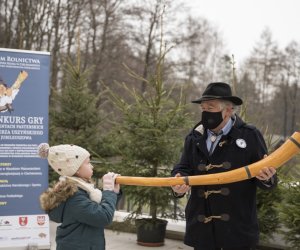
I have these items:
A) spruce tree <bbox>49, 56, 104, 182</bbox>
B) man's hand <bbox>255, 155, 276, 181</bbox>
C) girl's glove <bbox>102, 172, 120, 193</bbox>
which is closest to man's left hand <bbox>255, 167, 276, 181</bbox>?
man's hand <bbox>255, 155, 276, 181</bbox>

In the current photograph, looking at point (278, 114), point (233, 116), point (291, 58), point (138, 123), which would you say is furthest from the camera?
point (278, 114)

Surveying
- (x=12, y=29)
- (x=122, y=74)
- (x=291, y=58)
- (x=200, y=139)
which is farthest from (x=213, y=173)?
(x=291, y=58)

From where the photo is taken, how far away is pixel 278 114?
133ft

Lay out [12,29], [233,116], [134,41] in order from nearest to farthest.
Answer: [233,116], [12,29], [134,41]

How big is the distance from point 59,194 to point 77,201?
0.39ft

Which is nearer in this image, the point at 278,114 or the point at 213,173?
the point at 213,173

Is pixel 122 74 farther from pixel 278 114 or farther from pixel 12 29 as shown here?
pixel 278 114

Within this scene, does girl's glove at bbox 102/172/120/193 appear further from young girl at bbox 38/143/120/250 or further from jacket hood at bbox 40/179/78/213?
jacket hood at bbox 40/179/78/213

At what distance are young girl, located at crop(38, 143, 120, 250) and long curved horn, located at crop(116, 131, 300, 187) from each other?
0.63 feet

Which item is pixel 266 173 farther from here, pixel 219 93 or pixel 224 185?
pixel 219 93

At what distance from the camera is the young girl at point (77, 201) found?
289cm

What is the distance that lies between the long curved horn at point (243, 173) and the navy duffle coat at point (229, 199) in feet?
0.83

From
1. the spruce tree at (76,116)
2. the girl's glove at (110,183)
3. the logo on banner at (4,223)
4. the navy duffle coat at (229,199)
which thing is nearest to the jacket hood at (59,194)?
the girl's glove at (110,183)

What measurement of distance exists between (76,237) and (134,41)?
73.3 ft
